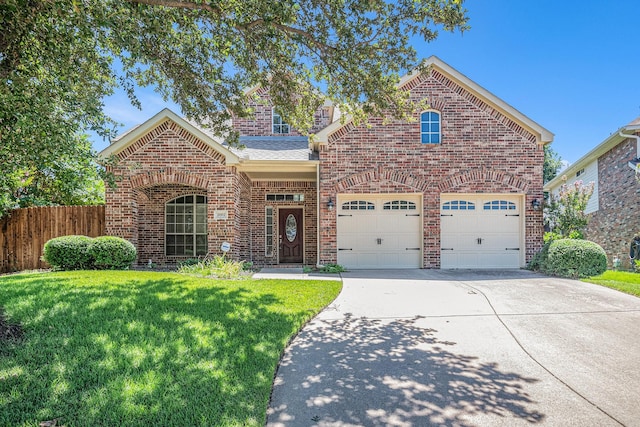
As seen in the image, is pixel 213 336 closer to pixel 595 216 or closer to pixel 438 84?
pixel 438 84

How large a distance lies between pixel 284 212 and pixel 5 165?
8902 mm

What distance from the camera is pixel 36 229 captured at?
11.3 meters

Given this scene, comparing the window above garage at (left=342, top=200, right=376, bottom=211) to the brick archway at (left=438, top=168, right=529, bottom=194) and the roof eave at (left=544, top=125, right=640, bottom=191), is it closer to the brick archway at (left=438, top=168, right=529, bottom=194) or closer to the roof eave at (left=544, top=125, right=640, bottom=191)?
the brick archway at (left=438, top=168, right=529, bottom=194)

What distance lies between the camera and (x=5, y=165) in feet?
17.1

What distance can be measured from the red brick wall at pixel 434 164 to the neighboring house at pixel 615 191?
4.04 meters

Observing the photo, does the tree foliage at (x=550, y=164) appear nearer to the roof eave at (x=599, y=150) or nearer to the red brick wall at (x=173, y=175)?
the roof eave at (x=599, y=150)

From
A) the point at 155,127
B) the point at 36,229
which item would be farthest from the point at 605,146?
the point at 36,229

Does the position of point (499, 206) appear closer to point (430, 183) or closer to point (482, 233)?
point (482, 233)

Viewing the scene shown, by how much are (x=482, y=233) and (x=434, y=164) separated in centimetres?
276

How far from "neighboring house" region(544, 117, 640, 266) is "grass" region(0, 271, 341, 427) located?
13.6m

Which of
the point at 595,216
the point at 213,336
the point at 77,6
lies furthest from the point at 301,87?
the point at 595,216

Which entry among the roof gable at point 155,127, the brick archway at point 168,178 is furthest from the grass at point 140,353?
the roof gable at point 155,127

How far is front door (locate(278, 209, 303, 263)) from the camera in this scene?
44.1 feet

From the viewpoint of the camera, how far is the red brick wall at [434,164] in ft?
37.2
